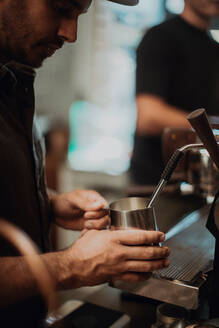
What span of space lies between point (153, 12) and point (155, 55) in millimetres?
1304

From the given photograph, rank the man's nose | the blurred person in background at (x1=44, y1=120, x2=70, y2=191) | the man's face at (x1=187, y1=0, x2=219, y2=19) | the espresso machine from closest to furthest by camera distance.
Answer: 1. the espresso machine
2. the man's nose
3. the man's face at (x1=187, y1=0, x2=219, y2=19)
4. the blurred person in background at (x1=44, y1=120, x2=70, y2=191)

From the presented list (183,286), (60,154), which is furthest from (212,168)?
(60,154)

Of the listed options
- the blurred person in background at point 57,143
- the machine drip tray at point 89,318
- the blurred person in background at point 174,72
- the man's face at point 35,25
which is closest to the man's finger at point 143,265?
the machine drip tray at point 89,318

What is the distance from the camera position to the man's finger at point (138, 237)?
710mm

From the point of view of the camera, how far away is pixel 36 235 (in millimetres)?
1018

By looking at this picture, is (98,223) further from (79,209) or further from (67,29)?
(67,29)

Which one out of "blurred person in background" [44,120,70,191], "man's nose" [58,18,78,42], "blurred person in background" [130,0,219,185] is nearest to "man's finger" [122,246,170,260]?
"man's nose" [58,18,78,42]

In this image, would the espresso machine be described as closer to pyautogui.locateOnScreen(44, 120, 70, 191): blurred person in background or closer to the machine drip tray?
the machine drip tray

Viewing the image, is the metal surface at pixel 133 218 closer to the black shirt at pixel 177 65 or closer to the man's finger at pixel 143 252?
the man's finger at pixel 143 252

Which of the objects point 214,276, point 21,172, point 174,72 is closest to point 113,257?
point 214,276

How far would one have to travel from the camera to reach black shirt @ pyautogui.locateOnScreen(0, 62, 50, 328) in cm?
92

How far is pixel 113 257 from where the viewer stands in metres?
0.74

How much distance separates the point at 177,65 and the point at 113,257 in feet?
3.93

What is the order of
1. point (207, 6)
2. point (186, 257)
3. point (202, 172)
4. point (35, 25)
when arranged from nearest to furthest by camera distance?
point (186, 257) < point (35, 25) < point (202, 172) < point (207, 6)
